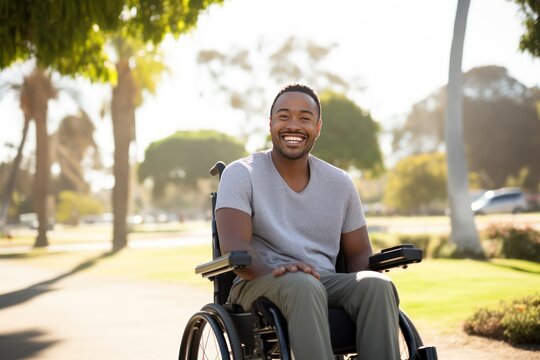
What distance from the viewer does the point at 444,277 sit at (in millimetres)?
13852

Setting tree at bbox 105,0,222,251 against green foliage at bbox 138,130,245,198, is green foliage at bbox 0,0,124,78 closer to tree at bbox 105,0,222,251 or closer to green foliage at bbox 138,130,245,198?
tree at bbox 105,0,222,251

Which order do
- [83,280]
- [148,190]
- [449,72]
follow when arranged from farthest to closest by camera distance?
[148,190] < [449,72] < [83,280]

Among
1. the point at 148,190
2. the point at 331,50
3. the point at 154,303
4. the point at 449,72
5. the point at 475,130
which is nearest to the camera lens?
the point at 154,303

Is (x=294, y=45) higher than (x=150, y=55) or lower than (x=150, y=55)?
higher

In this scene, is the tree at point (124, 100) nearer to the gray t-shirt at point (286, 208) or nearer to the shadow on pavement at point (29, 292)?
the shadow on pavement at point (29, 292)

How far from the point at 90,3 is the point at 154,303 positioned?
13.5 ft

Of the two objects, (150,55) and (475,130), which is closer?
(150,55)

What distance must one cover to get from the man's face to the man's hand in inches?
27.2

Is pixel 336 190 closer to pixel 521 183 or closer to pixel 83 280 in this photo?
pixel 83 280

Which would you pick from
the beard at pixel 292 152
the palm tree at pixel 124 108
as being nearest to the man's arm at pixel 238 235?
the beard at pixel 292 152

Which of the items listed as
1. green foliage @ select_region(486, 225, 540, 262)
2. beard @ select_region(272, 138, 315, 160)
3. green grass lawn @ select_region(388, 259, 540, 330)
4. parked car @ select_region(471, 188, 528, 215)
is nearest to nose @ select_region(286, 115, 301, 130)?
beard @ select_region(272, 138, 315, 160)

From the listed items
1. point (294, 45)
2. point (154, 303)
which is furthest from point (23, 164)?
point (154, 303)

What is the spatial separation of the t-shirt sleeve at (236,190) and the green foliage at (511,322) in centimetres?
380

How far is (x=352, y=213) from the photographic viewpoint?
4410mm
